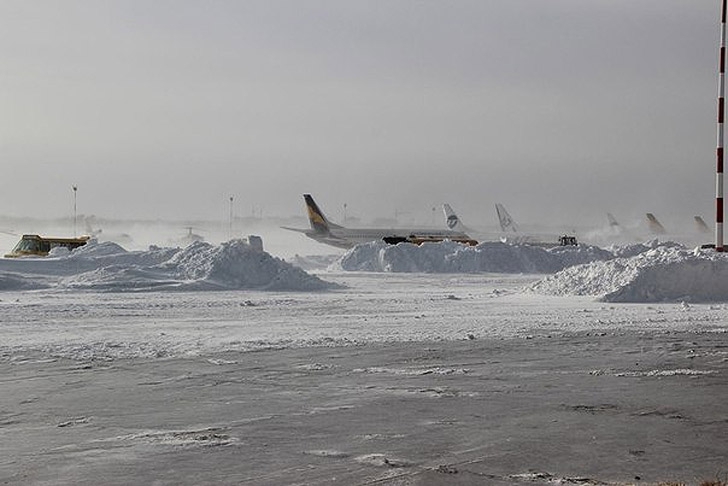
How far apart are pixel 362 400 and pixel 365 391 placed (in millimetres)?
618

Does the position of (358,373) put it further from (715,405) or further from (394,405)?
(715,405)

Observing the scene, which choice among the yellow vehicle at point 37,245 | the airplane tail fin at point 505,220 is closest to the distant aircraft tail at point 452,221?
the airplane tail fin at point 505,220

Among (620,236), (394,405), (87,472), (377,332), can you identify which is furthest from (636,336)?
(620,236)

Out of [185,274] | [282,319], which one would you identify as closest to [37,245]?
[185,274]

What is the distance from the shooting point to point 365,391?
10438 mm

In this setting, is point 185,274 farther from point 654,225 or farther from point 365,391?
point 654,225

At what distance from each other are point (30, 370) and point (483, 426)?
6.95m

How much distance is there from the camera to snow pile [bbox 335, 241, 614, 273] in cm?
5434

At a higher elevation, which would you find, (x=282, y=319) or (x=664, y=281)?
(x=664, y=281)

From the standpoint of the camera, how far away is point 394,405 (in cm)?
948

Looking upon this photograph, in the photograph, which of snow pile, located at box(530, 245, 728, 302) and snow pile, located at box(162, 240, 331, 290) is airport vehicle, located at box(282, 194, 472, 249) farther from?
snow pile, located at box(530, 245, 728, 302)

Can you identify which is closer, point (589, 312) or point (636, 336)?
point (636, 336)

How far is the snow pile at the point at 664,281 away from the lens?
2659 cm

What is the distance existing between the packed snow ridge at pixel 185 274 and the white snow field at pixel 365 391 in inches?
263
